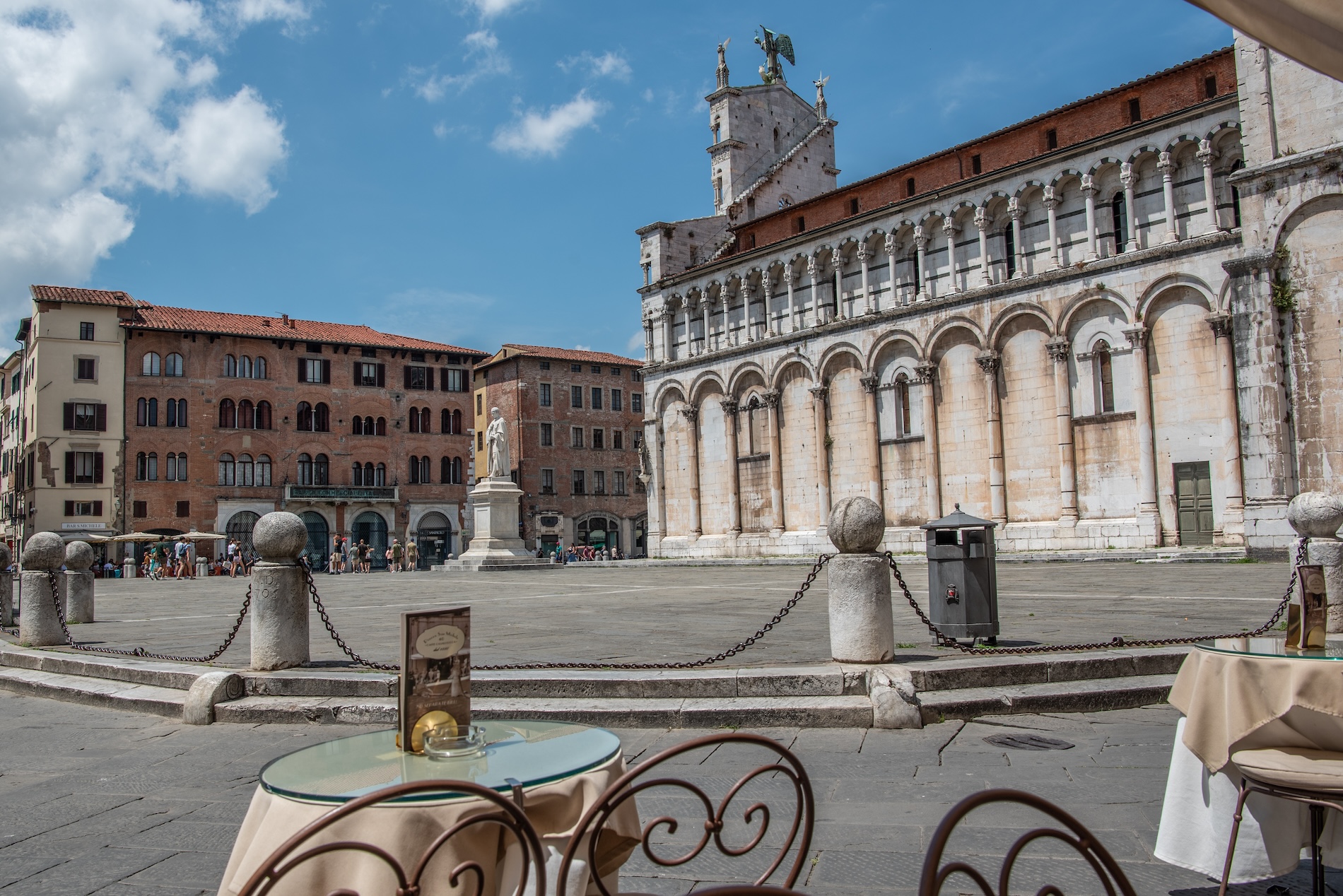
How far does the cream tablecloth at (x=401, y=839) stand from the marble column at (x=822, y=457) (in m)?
30.2

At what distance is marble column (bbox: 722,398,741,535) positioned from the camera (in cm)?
3509

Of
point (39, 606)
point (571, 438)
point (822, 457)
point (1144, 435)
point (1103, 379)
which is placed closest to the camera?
point (39, 606)

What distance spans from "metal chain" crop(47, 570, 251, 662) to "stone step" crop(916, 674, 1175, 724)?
17.5 feet

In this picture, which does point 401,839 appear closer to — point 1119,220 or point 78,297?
point 1119,220

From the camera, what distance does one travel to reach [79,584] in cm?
1383

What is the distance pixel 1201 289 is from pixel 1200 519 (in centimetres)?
571

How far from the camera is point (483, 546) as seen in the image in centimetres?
2933

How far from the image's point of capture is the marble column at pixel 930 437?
95.0 ft

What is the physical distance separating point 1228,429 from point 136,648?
23.5 meters

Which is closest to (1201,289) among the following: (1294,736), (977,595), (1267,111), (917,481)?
(1267,111)

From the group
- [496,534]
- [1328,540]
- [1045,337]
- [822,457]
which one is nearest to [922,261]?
[1045,337]

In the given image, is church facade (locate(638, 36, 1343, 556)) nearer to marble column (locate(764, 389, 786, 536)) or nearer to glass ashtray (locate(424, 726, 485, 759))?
marble column (locate(764, 389, 786, 536))

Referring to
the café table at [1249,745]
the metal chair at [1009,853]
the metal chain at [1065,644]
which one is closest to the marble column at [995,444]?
the metal chain at [1065,644]

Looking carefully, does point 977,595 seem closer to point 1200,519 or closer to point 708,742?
point 708,742
